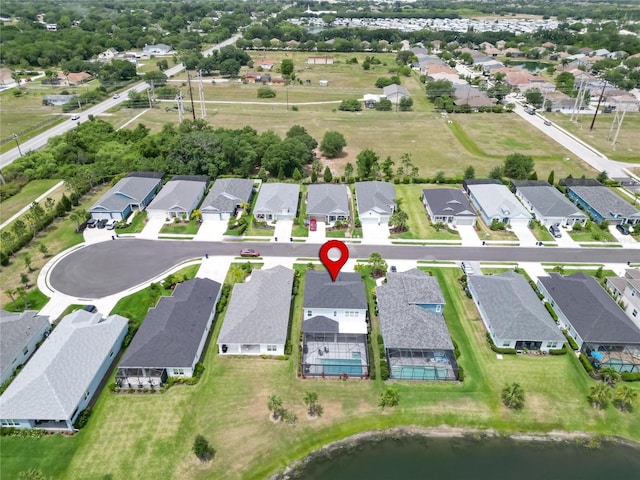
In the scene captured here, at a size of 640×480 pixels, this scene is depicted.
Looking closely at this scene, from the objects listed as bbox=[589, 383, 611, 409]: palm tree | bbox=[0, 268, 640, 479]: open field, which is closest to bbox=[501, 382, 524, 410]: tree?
bbox=[0, 268, 640, 479]: open field

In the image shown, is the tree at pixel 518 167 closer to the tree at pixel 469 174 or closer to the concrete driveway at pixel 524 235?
the tree at pixel 469 174

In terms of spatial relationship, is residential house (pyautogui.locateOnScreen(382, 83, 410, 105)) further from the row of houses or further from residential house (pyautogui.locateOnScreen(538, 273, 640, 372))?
residential house (pyautogui.locateOnScreen(538, 273, 640, 372))

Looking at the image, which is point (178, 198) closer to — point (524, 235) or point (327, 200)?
point (327, 200)

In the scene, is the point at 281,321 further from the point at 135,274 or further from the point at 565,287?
the point at 565,287

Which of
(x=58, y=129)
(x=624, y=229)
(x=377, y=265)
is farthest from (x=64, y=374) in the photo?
(x=58, y=129)

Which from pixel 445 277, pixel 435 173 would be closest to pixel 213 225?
pixel 445 277

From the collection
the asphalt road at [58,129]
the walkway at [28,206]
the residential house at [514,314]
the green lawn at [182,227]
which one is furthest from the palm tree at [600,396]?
the asphalt road at [58,129]
